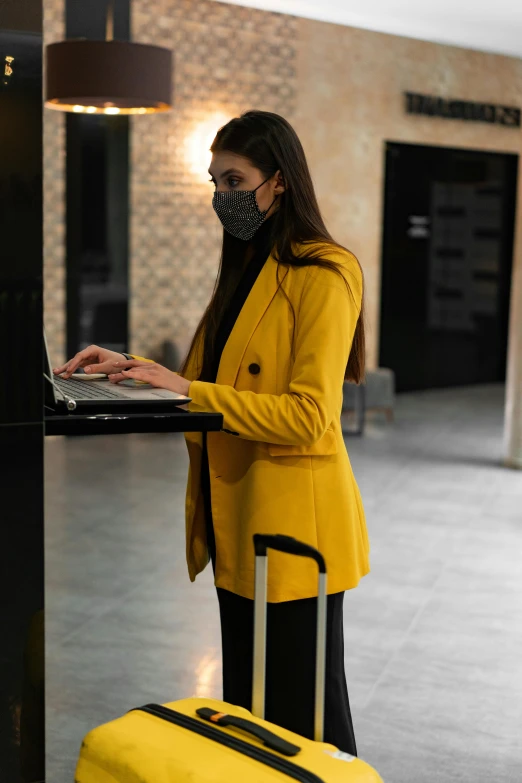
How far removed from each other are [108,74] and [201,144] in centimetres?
306

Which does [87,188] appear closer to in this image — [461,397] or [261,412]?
[461,397]

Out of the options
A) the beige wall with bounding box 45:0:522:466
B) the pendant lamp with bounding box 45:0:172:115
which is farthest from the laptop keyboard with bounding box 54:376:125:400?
the beige wall with bounding box 45:0:522:466

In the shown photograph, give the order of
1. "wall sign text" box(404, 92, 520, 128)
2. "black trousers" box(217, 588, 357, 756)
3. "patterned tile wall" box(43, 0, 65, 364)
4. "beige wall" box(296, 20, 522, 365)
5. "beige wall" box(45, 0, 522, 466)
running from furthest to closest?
1. "wall sign text" box(404, 92, 520, 128)
2. "beige wall" box(296, 20, 522, 365)
3. "beige wall" box(45, 0, 522, 466)
4. "patterned tile wall" box(43, 0, 65, 364)
5. "black trousers" box(217, 588, 357, 756)

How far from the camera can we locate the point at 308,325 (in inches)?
76.2

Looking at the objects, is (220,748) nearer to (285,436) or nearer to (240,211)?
(285,436)

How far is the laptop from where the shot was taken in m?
1.73

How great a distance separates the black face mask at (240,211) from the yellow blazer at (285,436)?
86 mm

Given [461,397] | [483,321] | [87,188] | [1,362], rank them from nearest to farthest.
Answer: [1,362] → [87,188] → [461,397] → [483,321]

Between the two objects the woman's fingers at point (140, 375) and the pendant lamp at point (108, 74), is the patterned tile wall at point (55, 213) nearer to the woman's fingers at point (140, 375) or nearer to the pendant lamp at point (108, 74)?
the pendant lamp at point (108, 74)

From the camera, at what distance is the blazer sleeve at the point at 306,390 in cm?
191

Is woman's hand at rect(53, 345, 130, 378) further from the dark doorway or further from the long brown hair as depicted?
the dark doorway

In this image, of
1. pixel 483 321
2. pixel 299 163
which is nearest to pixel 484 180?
pixel 483 321

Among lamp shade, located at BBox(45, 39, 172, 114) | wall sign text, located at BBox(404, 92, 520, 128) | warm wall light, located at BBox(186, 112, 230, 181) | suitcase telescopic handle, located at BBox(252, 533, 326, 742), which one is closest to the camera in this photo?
suitcase telescopic handle, located at BBox(252, 533, 326, 742)

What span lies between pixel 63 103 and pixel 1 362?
5.61 metres
